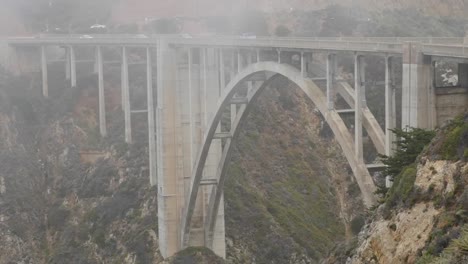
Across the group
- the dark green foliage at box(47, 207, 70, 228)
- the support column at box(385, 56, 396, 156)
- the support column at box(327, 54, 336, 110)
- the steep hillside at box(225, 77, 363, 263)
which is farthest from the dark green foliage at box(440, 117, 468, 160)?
the dark green foliage at box(47, 207, 70, 228)

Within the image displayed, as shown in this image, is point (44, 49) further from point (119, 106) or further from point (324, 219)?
point (324, 219)

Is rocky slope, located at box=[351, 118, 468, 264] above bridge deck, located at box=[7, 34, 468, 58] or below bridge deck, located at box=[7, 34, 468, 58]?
below

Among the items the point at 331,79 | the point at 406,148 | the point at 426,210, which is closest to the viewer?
the point at 426,210

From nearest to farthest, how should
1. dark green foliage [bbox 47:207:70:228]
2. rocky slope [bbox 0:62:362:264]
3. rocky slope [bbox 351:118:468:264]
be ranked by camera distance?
rocky slope [bbox 351:118:468:264]
rocky slope [bbox 0:62:362:264]
dark green foliage [bbox 47:207:70:228]

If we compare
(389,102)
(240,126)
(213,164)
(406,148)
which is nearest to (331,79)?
(389,102)

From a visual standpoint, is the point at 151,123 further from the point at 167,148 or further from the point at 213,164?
the point at 213,164

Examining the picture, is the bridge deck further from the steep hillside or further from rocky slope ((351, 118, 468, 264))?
the steep hillside

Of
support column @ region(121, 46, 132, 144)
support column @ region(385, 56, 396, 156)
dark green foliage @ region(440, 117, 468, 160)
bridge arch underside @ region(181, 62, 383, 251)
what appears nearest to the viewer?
dark green foliage @ region(440, 117, 468, 160)

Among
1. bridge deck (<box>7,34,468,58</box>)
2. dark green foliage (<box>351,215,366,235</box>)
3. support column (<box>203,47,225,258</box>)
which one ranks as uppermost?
bridge deck (<box>7,34,468,58</box>)
